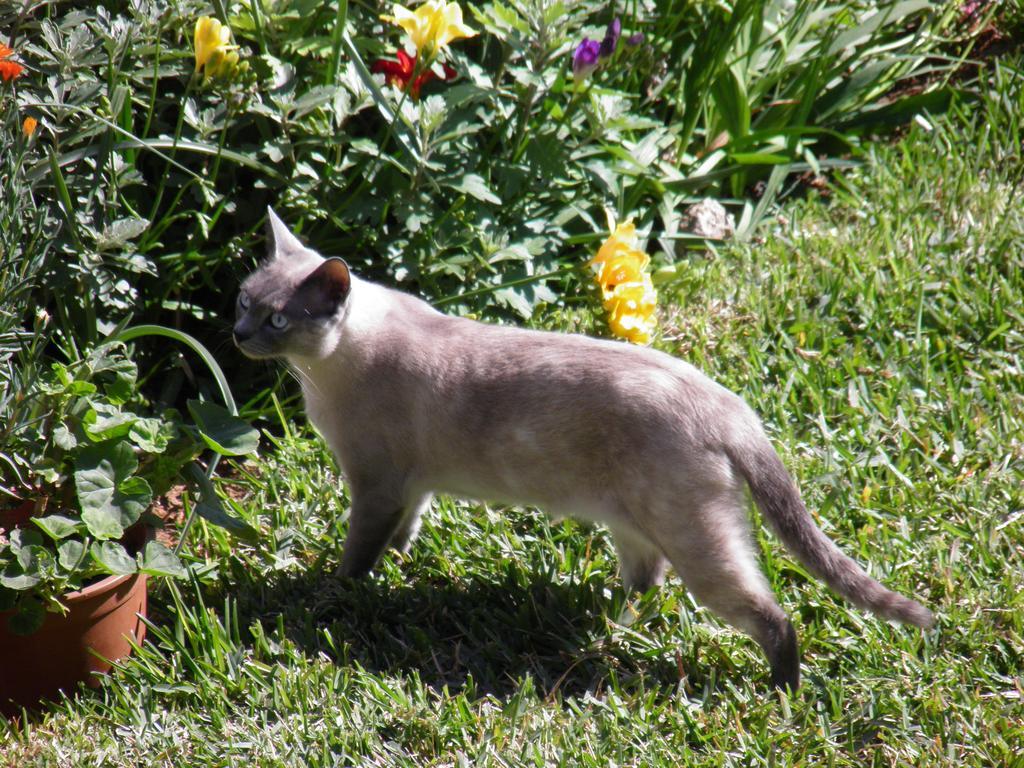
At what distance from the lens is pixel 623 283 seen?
4285 millimetres

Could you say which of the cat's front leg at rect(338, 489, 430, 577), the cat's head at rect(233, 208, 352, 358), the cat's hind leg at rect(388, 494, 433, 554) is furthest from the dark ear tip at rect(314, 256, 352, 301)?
the cat's hind leg at rect(388, 494, 433, 554)

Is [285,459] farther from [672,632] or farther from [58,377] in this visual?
[672,632]

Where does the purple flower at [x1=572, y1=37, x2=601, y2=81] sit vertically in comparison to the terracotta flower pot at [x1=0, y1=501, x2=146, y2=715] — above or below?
above

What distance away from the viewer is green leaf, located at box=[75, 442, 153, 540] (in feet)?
9.75

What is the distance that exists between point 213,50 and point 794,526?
7.32 ft

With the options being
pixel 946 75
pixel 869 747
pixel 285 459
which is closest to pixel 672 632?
pixel 869 747

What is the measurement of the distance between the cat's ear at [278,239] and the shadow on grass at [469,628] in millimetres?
1040

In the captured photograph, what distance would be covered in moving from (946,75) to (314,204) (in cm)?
364

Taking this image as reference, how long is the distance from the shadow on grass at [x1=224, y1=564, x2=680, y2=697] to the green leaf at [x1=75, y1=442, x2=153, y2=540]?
59cm

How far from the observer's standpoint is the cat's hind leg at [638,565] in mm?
3521

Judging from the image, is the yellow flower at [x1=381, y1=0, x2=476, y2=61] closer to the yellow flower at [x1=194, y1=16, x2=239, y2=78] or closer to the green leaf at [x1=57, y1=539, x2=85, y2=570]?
the yellow flower at [x1=194, y1=16, x2=239, y2=78]

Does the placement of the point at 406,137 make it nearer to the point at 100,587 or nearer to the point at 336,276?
the point at 336,276

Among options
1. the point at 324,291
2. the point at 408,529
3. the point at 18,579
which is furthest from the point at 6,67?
the point at 408,529

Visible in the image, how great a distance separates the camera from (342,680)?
317cm
